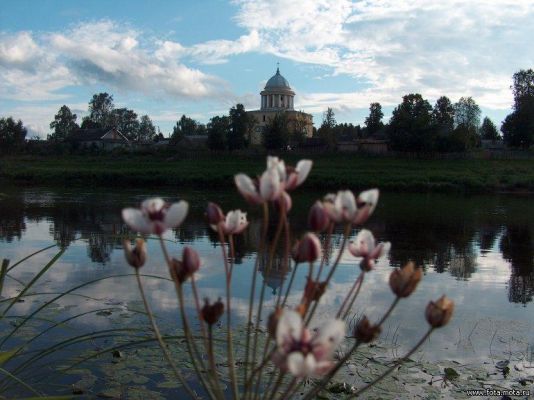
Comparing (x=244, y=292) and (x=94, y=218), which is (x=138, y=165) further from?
(x=244, y=292)

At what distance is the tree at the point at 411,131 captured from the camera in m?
51.3

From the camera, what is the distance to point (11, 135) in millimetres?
64562

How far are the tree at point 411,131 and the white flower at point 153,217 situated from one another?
51.7 meters

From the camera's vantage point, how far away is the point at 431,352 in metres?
6.40

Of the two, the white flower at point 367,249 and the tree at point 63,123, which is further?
the tree at point 63,123

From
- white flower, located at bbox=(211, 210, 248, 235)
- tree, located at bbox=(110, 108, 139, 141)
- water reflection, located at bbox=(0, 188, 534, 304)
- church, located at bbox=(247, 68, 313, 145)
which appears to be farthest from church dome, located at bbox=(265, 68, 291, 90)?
white flower, located at bbox=(211, 210, 248, 235)

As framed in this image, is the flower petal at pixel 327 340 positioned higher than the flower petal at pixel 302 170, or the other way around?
the flower petal at pixel 302 170

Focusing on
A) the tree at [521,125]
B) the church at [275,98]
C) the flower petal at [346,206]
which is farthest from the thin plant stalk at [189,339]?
the church at [275,98]

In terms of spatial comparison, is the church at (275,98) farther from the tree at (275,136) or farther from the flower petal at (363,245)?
the flower petal at (363,245)

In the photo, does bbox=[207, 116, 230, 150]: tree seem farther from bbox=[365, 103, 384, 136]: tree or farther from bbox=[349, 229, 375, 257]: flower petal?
bbox=[349, 229, 375, 257]: flower petal

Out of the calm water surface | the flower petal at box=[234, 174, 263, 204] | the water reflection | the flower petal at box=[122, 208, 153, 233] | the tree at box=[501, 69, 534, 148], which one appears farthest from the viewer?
the tree at box=[501, 69, 534, 148]

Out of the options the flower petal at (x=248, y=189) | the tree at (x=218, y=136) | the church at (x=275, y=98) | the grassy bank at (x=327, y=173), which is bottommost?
the grassy bank at (x=327, y=173)

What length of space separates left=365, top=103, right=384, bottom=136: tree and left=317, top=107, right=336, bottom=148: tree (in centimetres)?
512

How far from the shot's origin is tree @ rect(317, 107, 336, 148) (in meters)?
61.3
